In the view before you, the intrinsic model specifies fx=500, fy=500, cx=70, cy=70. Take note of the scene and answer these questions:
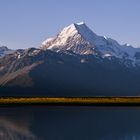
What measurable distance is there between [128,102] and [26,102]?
31889 millimetres

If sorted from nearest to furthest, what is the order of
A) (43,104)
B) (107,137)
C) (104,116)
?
(107,137) < (104,116) < (43,104)

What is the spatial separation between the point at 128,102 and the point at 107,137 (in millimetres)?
84105

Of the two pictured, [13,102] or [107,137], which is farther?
[13,102]

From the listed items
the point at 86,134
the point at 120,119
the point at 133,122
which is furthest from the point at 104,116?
the point at 86,134

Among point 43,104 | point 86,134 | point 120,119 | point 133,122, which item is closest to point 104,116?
point 120,119

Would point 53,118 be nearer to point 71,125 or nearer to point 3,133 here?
point 71,125

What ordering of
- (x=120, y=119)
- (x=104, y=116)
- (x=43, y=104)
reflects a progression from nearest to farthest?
(x=120, y=119) < (x=104, y=116) < (x=43, y=104)

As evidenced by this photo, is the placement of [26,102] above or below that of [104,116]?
above

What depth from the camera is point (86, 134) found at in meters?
75.9

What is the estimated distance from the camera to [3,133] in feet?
254

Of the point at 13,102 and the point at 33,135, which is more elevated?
the point at 13,102

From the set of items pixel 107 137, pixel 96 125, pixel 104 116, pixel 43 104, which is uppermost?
pixel 43 104

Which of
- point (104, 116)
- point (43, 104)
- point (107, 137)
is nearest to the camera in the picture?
point (107, 137)

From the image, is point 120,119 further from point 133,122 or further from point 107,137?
point 107,137
